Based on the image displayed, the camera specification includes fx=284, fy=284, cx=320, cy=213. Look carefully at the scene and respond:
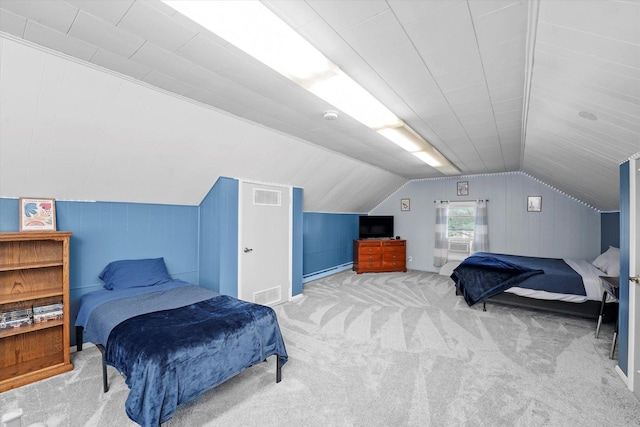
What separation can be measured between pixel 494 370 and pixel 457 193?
4.88 m

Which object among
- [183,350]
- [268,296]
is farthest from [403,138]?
[183,350]

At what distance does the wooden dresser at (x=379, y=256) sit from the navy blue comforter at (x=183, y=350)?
4589 mm

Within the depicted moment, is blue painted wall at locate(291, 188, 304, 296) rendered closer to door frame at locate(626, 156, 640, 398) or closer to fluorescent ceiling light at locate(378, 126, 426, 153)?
fluorescent ceiling light at locate(378, 126, 426, 153)

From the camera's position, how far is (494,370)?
104 inches

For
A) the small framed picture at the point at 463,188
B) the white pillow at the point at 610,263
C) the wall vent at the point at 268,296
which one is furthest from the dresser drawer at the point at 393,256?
the white pillow at the point at 610,263

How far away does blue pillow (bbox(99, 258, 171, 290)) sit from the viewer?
3127 millimetres

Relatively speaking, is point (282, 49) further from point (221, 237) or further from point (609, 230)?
point (609, 230)

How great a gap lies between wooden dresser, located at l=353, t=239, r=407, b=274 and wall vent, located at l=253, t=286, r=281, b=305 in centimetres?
284

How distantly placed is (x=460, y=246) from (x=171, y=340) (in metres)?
6.48

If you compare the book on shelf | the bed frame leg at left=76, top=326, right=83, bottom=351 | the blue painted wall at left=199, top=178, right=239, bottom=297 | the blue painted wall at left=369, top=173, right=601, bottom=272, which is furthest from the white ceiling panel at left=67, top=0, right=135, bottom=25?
the blue painted wall at left=369, top=173, right=601, bottom=272

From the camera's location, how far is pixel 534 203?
5.97m

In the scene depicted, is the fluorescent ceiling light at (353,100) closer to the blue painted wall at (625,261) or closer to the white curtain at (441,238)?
the blue painted wall at (625,261)

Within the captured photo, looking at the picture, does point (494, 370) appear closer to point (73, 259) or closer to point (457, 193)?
point (73, 259)

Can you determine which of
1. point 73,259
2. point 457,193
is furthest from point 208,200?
point 457,193
